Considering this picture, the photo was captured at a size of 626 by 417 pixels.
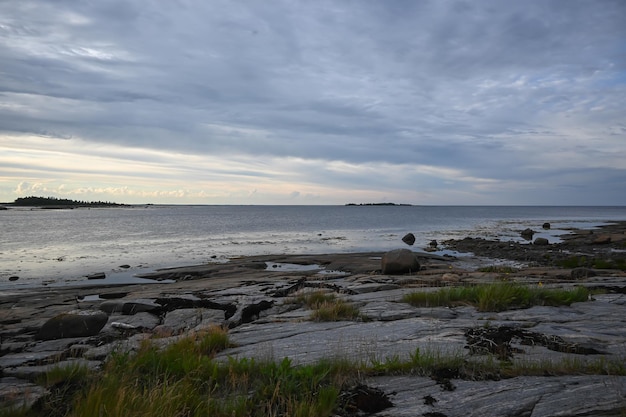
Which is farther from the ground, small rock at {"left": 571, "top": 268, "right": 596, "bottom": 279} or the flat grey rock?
the flat grey rock

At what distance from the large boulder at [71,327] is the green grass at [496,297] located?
827 centimetres

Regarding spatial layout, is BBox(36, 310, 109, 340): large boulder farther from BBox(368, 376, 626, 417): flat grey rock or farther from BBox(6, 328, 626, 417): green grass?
BBox(368, 376, 626, 417): flat grey rock

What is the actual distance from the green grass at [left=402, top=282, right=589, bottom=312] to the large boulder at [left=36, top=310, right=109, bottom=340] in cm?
827

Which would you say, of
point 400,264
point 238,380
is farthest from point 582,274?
point 238,380

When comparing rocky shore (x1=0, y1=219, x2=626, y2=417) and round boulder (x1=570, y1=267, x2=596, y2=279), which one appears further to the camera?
round boulder (x1=570, y1=267, x2=596, y2=279)

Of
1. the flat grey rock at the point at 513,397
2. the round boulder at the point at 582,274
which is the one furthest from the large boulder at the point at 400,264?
the flat grey rock at the point at 513,397

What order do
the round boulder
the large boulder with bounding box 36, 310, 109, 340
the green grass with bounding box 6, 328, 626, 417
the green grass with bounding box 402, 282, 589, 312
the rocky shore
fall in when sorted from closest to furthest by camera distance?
the green grass with bounding box 6, 328, 626, 417 < the rocky shore < the green grass with bounding box 402, 282, 589, 312 < the large boulder with bounding box 36, 310, 109, 340 < the round boulder

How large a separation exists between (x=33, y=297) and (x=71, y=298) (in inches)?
73.9

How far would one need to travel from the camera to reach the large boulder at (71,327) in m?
10.4

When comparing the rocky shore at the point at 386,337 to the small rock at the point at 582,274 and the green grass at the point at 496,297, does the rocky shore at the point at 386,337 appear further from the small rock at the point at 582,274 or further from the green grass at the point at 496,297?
the green grass at the point at 496,297

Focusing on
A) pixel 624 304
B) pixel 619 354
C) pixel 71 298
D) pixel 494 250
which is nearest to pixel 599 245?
pixel 494 250

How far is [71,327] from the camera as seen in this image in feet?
34.3

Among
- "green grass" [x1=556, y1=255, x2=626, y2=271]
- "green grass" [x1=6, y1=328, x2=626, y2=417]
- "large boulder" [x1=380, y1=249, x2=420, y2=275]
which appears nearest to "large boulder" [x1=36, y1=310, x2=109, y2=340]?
"green grass" [x1=6, y1=328, x2=626, y2=417]

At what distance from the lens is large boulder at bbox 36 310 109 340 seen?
10391 millimetres
